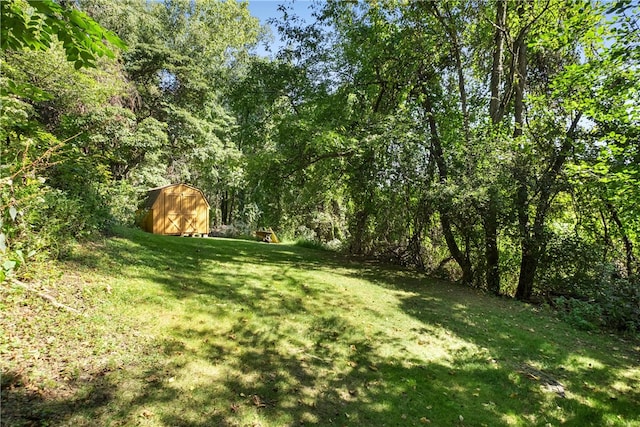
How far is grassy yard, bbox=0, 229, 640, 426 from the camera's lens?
2617 millimetres

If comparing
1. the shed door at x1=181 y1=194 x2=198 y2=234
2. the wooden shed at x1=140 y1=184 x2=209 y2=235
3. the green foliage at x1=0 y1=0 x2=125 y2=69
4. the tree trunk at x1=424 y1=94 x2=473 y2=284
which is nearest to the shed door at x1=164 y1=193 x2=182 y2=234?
the wooden shed at x1=140 y1=184 x2=209 y2=235

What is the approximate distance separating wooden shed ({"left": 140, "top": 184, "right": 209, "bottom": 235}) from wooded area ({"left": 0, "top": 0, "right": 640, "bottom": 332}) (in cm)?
411

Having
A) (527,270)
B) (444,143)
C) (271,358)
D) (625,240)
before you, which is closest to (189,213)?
(444,143)

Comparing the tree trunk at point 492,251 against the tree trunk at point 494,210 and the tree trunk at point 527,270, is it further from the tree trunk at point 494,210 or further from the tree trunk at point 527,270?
the tree trunk at point 527,270

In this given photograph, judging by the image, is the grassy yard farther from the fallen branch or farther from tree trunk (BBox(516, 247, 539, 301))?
tree trunk (BBox(516, 247, 539, 301))

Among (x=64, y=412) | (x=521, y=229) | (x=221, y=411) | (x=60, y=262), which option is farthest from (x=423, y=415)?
(x=521, y=229)

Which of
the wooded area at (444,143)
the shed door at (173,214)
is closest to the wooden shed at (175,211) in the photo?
the shed door at (173,214)

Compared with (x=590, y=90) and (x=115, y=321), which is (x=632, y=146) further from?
(x=115, y=321)

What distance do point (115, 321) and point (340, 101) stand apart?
8003mm

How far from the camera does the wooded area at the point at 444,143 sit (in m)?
5.67

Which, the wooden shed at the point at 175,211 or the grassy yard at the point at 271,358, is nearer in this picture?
the grassy yard at the point at 271,358

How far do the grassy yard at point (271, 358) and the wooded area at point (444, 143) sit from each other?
1003 mm

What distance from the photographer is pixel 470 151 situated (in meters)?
7.61

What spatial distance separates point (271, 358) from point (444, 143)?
743cm
